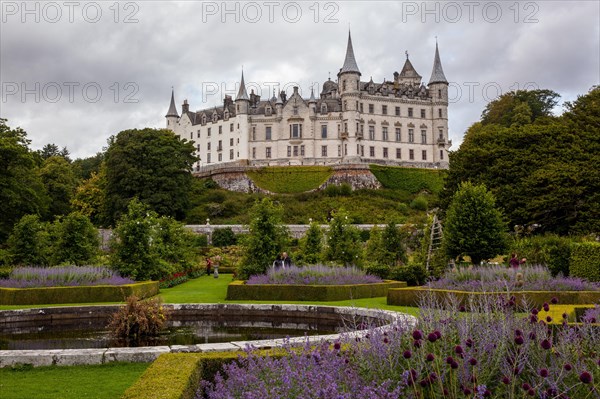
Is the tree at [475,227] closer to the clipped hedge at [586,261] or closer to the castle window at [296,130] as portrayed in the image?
the clipped hedge at [586,261]

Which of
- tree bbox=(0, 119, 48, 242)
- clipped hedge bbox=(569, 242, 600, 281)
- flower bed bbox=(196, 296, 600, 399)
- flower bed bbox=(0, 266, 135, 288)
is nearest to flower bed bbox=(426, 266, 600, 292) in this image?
clipped hedge bbox=(569, 242, 600, 281)

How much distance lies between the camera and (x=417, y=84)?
8131cm

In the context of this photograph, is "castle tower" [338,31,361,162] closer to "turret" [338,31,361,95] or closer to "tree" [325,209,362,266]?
"turret" [338,31,361,95]

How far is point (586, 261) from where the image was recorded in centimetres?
1753

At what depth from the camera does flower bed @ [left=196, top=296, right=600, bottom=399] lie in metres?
4.24

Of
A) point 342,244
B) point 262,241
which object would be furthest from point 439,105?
point 262,241

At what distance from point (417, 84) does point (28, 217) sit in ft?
216

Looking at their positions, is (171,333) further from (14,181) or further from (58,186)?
(58,186)

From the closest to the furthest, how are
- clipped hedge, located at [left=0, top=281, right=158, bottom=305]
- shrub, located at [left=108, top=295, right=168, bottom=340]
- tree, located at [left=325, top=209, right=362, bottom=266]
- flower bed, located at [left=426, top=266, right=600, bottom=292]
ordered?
shrub, located at [left=108, top=295, right=168, bottom=340], flower bed, located at [left=426, top=266, right=600, bottom=292], clipped hedge, located at [left=0, top=281, right=158, bottom=305], tree, located at [left=325, top=209, right=362, bottom=266]

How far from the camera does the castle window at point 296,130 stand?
70.8 meters

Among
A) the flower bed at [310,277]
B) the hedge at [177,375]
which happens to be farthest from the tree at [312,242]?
the hedge at [177,375]

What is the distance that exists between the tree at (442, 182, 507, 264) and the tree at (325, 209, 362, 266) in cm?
361

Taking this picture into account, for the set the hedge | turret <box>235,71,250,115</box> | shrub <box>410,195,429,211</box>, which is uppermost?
turret <box>235,71,250,115</box>

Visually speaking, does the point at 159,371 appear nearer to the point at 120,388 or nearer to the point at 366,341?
the point at 120,388
